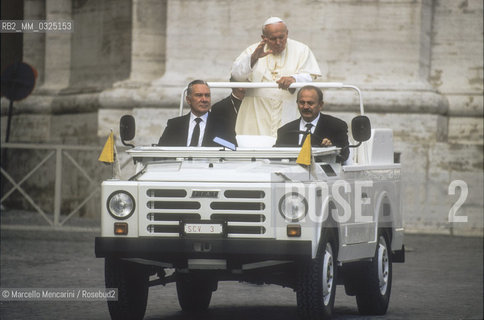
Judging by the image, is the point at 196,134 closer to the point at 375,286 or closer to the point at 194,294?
the point at 194,294

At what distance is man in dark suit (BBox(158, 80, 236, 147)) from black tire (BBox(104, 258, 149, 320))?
1493 mm

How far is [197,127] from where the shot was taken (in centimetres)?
1034

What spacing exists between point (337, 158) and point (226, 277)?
1524 millimetres

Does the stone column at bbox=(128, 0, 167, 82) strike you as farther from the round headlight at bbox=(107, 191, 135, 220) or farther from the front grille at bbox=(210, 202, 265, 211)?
the front grille at bbox=(210, 202, 265, 211)

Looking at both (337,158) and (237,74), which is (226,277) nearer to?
(337,158)

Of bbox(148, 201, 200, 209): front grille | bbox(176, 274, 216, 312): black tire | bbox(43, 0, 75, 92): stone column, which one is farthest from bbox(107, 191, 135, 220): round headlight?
bbox(43, 0, 75, 92): stone column

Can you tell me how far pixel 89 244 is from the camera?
17344 mm

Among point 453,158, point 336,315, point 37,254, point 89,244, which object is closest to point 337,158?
point 336,315

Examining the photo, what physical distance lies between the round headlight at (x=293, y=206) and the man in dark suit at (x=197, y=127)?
1.58 metres

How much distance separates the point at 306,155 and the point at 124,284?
1.59 meters

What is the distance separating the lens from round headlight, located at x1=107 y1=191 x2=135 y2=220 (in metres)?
8.94

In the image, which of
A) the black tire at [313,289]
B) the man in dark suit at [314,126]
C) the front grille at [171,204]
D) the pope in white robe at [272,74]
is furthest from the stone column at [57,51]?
the black tire at [313,289]

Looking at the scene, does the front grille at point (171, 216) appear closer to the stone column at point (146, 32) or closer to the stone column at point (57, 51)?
the stone column at point (146, 32)

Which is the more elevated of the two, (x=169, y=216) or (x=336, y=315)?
(x=169, y=216)
